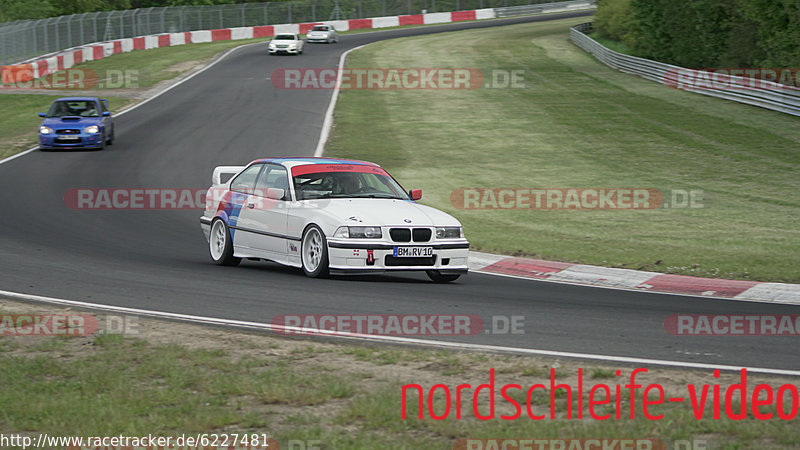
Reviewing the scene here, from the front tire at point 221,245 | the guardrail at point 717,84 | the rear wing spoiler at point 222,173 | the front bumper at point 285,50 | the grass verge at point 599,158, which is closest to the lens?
the front tire at point 221,245

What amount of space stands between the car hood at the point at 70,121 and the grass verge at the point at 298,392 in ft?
67.8

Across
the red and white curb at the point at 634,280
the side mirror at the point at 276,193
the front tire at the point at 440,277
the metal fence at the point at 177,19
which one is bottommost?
the red and white curb at the point at 634,280

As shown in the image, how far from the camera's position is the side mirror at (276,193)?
12305 millimetres

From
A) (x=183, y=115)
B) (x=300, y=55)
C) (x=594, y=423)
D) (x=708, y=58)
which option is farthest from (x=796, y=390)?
(x=300, y=55)

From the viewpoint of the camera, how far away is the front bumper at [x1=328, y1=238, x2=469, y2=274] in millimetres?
11227

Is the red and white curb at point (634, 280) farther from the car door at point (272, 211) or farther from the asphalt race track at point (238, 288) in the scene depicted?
the car door at point (272, 211)

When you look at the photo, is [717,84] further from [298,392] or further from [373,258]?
[298,392]

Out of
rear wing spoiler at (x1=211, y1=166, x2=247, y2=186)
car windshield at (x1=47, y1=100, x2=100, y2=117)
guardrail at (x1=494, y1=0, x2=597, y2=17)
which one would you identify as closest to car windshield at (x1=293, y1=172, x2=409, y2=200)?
rear wing spoiler at (x1=211, y1=166, x2=247, y2=186)

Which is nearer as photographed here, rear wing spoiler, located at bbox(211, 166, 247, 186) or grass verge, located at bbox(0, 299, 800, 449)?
grass verge, located at bbox(0, 299, 800, 449)

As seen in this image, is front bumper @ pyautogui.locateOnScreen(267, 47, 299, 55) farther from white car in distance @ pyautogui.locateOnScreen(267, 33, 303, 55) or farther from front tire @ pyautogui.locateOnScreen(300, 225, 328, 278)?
front tire @ pyautogui.locateOnScreen(300, 225, 328, 278)

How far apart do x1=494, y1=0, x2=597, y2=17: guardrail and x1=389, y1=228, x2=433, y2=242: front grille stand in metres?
81.1

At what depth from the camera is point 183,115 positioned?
3553 centimetres

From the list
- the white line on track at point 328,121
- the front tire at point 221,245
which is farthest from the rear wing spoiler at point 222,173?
the white line on track at point 328,121

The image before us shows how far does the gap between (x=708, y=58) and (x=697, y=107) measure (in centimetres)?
1042
